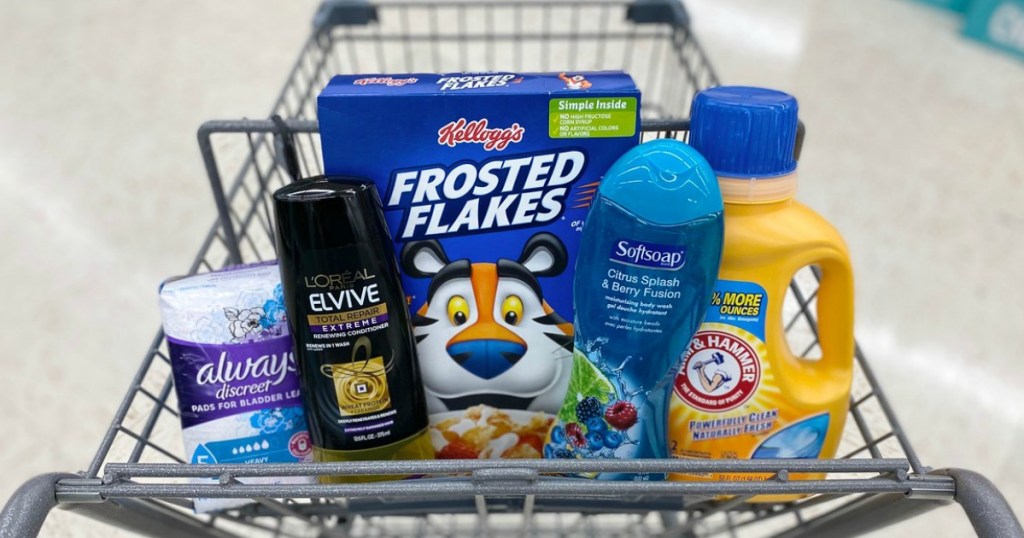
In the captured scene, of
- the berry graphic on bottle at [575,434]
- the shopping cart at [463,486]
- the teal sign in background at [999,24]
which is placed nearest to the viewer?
the shopping cart at [463,486]

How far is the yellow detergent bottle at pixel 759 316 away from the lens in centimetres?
43

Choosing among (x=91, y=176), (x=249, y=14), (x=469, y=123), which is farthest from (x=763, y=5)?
(x=469, y=123)

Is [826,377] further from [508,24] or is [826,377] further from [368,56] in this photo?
[508,24]

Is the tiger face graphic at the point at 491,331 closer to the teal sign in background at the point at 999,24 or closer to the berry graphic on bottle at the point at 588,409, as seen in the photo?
the berry graphic on bottle at the point at 588,409

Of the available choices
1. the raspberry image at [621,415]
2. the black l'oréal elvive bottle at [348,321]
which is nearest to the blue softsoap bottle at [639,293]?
the raspberry image at [621,415]

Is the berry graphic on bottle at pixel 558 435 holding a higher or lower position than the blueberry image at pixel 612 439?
lower

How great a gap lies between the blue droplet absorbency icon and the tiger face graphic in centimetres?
15

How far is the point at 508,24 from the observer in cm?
172

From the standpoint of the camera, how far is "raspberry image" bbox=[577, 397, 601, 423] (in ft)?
1.55

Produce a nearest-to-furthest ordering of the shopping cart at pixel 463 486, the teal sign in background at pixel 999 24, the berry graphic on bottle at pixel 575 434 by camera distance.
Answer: the shopping cart at pixel 463 486
the berry graphic on bottle at pixel 575 434
the teal sign in background at pixel 999 24

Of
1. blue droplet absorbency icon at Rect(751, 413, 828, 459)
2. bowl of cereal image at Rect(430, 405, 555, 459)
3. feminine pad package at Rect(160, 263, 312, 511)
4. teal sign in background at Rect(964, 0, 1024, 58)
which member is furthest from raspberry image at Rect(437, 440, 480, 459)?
teal sign in background at Rect(964, 0, 1024, 58)

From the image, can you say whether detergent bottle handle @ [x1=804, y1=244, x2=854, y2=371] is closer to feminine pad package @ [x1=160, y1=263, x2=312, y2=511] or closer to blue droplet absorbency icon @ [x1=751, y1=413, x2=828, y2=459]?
blue droplet absorbency icon @ [x1=751, y1=413, x2=828, y2=459]

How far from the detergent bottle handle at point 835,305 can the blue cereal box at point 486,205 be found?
0.48 ft

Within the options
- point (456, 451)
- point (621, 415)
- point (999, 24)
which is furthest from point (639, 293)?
point (999, 24)
